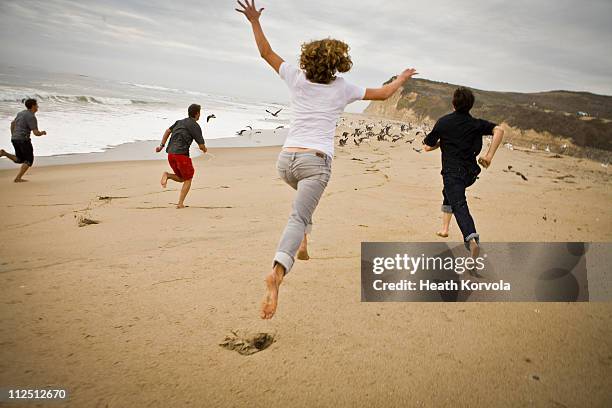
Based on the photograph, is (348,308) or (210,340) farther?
(348,308)

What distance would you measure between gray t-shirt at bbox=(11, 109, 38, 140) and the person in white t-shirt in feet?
27.3

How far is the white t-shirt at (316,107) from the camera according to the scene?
8.43 feet

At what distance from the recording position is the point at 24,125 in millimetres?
8359

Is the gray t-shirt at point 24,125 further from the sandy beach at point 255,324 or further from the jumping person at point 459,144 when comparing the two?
the jumping person at point 459,144

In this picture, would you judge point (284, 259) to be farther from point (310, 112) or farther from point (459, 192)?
point (459, 192)

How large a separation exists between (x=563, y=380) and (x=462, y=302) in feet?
2.90

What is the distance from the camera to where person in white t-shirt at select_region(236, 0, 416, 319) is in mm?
2492

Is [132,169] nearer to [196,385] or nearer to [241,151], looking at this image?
[241,151]

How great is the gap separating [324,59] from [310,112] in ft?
1.22

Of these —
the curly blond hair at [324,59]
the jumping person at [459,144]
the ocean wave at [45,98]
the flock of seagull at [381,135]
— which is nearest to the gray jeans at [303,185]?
the curly blond hair at [324,59]

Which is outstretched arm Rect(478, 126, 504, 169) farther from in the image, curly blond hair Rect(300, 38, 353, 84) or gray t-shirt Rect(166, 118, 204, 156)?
gray t-shirt Rect(166, 118, 204, 156)

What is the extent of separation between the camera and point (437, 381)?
1.94 meters

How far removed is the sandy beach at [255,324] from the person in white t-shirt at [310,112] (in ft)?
2.15

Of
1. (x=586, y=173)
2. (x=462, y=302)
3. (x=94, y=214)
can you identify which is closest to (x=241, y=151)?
(x=94, y=214)
